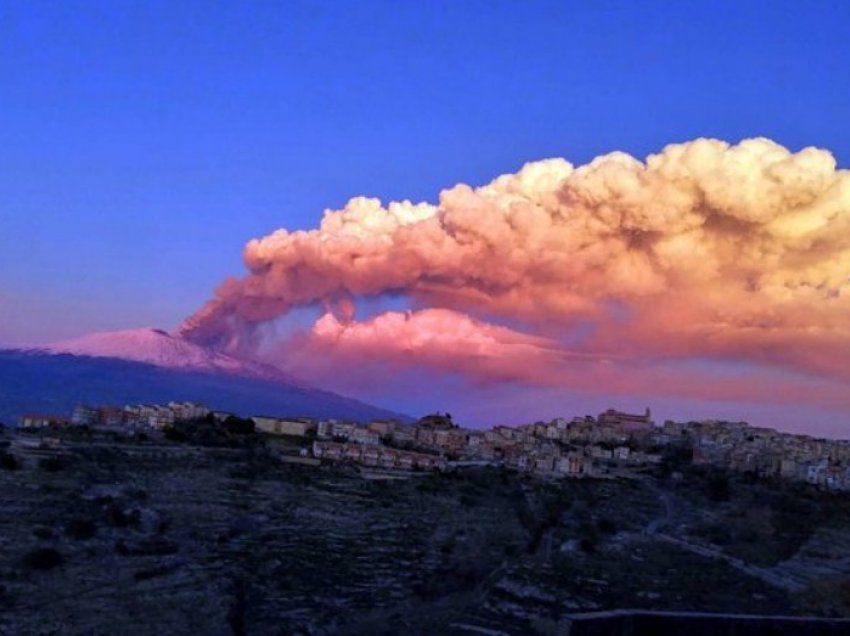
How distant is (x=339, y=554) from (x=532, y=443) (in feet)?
143

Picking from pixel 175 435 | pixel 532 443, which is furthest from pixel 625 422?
pixel 175 435

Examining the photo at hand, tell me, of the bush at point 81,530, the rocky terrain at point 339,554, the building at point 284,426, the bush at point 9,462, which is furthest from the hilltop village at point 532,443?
the bush at point 81,530

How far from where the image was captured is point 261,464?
30.4 metres

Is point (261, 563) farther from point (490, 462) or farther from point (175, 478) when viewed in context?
point (490, 462)

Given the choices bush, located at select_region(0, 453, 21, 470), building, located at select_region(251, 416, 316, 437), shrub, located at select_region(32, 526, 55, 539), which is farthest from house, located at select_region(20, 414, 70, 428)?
shrub, located at select_region(32, 526, 55, 539)

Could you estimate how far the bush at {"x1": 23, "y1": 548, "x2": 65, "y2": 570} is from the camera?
13.6m

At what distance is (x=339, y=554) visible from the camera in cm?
1683

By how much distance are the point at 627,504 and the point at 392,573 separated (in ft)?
58.4

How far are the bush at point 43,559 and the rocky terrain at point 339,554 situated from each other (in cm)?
3

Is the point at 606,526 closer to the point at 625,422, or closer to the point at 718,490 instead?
the point at 718,490

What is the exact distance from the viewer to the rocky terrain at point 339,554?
12305 millimetres

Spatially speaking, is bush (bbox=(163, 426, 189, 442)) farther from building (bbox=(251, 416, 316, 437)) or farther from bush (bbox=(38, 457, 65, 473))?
building (bbox=(251, 416, 316, 437))

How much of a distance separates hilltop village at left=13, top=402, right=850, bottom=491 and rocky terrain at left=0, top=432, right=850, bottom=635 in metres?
13.2

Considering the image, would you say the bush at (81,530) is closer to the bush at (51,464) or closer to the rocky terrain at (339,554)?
the rocky terrain at (339,554)
